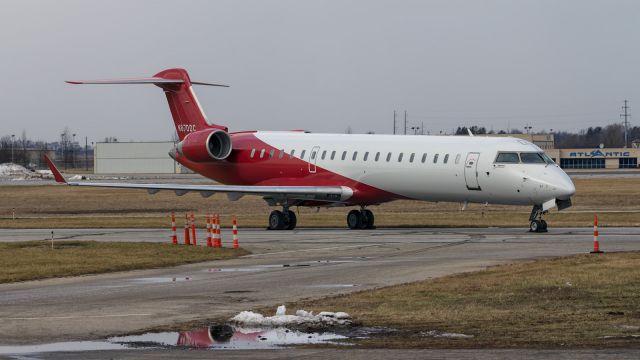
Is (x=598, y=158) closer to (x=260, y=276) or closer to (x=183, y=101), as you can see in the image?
(x=183, y=101)

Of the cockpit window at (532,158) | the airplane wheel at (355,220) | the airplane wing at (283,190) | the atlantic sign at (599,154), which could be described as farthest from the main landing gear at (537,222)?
the atlantic sign at (599,154)

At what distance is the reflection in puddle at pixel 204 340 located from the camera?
1393 centimetres

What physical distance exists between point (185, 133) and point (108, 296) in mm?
27495

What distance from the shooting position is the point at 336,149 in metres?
41.0

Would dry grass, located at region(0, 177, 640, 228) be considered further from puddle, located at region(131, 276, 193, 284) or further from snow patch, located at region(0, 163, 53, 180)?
snow patch, located at region(0, 163, 53, 180)

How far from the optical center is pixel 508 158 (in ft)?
119

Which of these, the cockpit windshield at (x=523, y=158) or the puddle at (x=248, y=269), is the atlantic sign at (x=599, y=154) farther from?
the puddle at (x=248, y=269)

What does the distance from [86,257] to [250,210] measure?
1271 inches

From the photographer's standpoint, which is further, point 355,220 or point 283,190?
point 355,220

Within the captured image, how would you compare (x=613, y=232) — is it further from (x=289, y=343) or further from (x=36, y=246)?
(x=289, y=343)

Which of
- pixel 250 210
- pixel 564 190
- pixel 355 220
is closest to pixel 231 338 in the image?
pixel 564 190

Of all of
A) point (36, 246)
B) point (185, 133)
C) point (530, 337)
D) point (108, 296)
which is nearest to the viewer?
point (530, 337)

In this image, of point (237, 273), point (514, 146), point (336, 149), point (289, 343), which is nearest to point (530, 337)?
point (289, 343)

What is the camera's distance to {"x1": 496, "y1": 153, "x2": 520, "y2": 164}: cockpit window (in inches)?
1430
